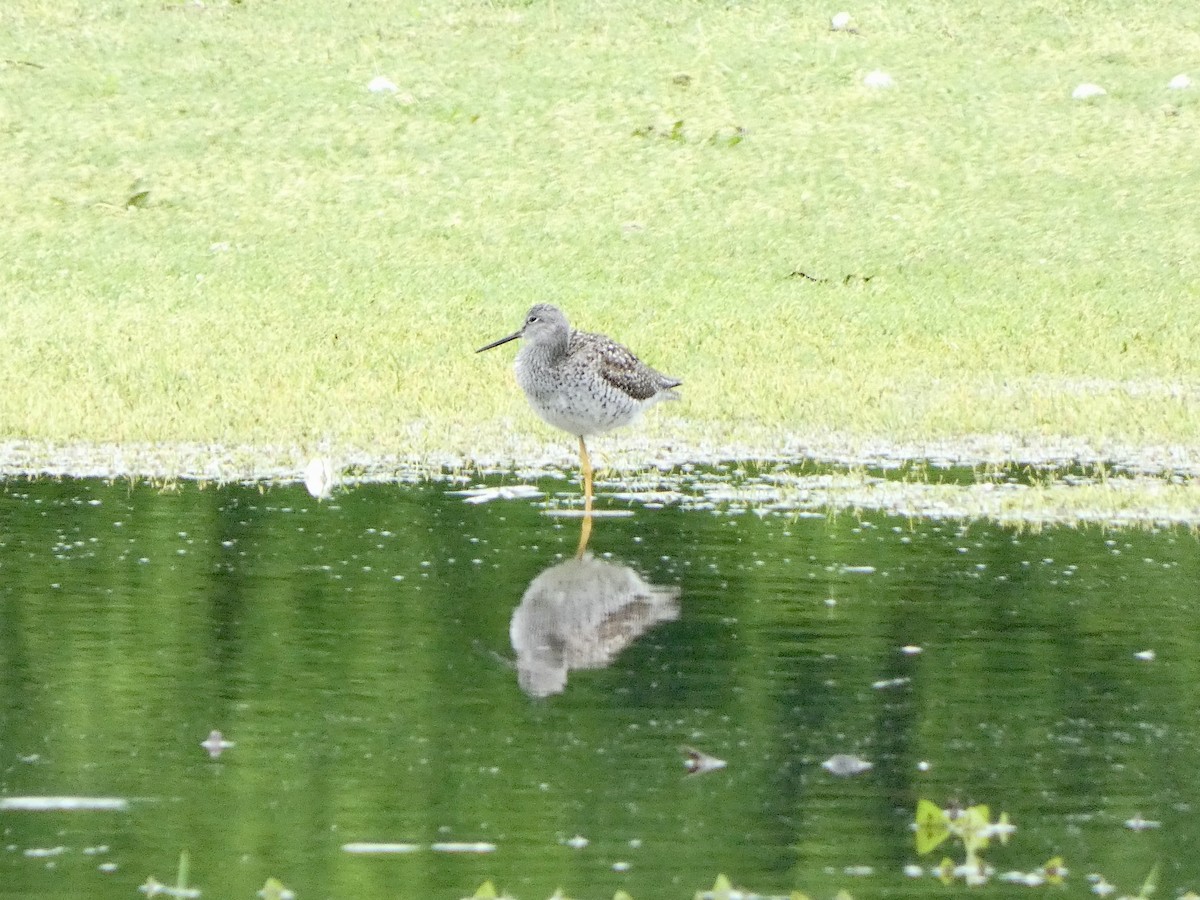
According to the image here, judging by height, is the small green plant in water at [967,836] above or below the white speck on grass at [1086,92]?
below

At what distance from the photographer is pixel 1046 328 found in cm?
2172

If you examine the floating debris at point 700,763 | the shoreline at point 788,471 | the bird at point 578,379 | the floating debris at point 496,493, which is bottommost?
the floating debris at point 700,763

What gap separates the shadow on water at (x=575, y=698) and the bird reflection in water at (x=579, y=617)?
0.08 ft

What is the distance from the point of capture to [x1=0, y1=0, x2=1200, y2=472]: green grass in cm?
1772

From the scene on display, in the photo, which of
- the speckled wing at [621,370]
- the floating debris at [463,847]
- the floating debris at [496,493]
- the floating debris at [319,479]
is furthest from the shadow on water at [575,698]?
the speckled wing at [621,370]

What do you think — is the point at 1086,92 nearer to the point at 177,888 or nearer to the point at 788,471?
the point at 788,471

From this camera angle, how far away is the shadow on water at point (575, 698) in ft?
22.7

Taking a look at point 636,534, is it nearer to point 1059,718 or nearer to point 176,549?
point 176,549

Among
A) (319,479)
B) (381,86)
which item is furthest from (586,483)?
(381,86)

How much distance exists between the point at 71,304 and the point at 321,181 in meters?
5.52

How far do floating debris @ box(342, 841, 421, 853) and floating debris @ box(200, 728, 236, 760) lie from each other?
1.18 m

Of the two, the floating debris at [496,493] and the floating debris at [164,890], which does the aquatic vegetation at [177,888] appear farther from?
the floating debris at [496,493]

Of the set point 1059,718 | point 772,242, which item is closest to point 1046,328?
point 772,242

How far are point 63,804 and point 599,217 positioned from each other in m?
19.9
